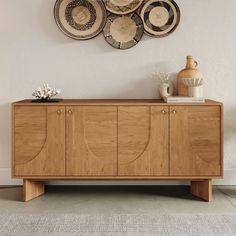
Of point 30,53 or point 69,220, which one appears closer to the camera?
point 69,220

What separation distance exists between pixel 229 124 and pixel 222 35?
2.64ft

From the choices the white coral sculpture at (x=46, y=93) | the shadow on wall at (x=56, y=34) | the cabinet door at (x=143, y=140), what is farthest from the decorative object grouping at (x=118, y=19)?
the cabinet door at (x=143, y=140)

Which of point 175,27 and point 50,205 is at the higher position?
point 175,27

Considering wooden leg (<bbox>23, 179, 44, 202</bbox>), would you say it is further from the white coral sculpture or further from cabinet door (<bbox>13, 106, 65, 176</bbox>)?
the white coral sculpture

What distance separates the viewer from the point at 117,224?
3104 mm

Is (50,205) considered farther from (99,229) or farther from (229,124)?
(229,124)

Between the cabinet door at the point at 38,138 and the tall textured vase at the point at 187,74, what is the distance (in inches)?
41.5

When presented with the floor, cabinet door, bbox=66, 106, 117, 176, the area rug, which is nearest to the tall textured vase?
cabinet door, bbox=66, 106, 117, 176

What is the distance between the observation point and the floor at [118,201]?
137 inches

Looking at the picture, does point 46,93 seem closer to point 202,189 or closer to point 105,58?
point 105,58

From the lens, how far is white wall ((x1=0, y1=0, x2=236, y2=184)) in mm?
4129

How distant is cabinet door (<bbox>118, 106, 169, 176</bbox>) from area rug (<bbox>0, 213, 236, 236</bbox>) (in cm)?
55

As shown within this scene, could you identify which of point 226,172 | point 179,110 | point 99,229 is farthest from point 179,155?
point 99,229

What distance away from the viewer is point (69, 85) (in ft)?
13.7
